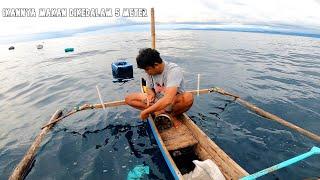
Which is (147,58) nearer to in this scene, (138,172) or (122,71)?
(138,172)

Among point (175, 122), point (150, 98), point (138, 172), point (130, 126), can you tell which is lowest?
point (138, 172)

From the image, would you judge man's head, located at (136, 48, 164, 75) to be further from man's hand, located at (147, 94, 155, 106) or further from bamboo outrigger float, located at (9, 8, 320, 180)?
bamboo outrigger float, located at (9, 8, 320, 180)

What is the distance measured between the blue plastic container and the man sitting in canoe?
23.9 ft

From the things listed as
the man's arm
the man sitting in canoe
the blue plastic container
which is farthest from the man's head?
the blue plastic container

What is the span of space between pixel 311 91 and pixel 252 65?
728 cm

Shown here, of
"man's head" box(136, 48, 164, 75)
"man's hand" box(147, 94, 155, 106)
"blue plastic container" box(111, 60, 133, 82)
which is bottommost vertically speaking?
"man's hand" box(147, 94, 155, 106)

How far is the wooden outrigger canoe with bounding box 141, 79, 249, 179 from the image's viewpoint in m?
5.00

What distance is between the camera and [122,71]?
586 inches

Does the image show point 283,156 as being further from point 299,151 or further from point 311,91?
point 311,91

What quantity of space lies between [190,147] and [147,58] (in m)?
2.52

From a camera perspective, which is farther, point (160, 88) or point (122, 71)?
point (122, 71)

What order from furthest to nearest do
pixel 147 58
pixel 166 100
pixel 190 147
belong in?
1. pixel 190 147
2. pixel 166 100
3. pixel 147 58

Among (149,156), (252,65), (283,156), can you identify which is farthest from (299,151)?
(252,65)

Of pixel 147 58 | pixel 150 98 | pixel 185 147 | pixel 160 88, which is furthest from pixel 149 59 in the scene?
pixel 185 147
